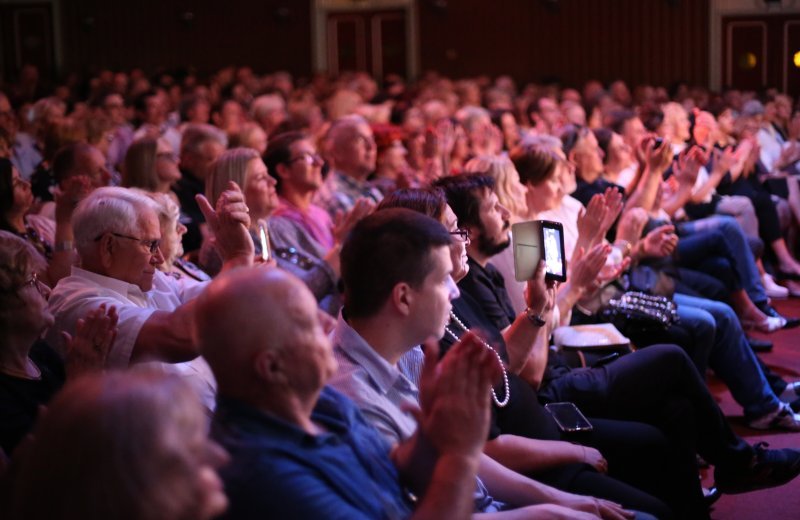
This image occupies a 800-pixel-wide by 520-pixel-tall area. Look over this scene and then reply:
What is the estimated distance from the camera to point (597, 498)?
238 centimetres

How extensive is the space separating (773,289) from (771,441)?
2.88 meters

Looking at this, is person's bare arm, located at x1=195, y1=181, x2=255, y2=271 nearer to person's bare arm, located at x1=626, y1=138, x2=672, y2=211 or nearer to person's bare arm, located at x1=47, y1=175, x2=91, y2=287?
person's bare arm, located at x1=47, y1=175, x2=91, y2=287

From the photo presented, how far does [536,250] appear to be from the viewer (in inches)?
116

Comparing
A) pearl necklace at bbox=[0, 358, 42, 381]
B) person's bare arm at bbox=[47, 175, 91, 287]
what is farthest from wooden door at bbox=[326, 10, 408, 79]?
pearl necklace at bbox=[0, 358, 42, 381]

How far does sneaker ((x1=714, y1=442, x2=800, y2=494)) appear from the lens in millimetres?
3143

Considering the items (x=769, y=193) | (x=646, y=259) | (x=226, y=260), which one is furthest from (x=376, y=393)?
(x=769, y=193)

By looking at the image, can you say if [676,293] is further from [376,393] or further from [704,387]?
[376,393]

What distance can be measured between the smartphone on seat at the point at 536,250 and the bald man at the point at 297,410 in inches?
54.6

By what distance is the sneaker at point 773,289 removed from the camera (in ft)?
21.2

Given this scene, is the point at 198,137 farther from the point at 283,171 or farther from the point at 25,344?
the point at 25,344

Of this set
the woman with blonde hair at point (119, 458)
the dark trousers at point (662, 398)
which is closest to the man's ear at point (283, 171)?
the dark trousers at point (662, 398)

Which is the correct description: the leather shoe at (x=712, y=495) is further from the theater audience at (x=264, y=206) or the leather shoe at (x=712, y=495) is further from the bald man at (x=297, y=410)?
the bald man at (x=297, y=410)

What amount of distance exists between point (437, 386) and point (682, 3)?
44.0ft

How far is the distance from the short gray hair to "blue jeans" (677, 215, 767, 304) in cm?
374
